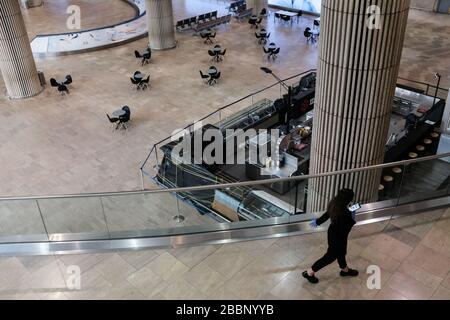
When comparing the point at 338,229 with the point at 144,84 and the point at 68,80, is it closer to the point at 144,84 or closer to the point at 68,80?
the point at 144,84

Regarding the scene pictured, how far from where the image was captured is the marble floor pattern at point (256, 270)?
521 centimetres

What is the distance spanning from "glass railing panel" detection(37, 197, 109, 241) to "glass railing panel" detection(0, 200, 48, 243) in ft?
0.42

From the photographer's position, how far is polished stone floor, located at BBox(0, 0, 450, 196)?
11.1 m

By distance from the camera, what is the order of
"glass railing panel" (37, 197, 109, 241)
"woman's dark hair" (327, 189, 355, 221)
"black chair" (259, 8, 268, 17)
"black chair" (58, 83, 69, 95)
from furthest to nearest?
"black chair" (259, 8, 268, 17)
"black chair" (58, 83, 69, 95)
"glass railing panel" (37, 197, 109, 241)
"woman's dark hair" (327, 189, 355, 221)

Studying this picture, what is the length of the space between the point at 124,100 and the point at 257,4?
10.9 m

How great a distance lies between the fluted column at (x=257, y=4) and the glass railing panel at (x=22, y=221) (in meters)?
18.1

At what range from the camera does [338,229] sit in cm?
475

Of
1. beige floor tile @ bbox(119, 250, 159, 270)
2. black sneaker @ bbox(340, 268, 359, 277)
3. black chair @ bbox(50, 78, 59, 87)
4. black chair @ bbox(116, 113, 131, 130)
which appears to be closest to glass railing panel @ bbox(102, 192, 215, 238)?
beige floor tile @ bbox(119, 250, 159, 270)

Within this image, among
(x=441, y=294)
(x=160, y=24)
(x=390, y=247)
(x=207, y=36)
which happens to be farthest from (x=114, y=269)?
(x=207, y=36)

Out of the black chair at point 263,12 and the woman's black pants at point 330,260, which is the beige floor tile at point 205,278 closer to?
the woman's black pants at point 330,260

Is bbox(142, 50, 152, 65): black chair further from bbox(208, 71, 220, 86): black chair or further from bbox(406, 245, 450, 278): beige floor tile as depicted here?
bbox(406, 245, 450, 278): beige floor tile
